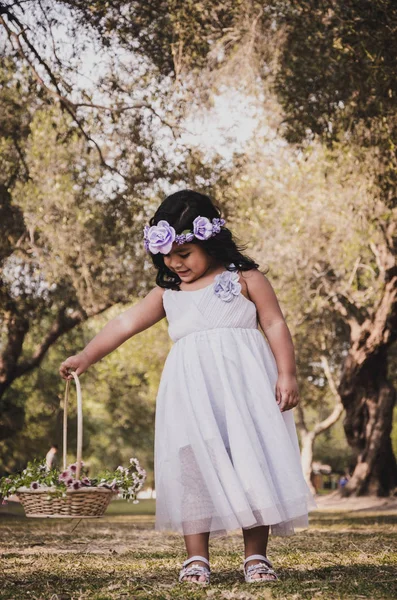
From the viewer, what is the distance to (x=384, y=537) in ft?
26.3

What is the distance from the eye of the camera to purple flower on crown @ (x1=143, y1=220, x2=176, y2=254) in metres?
4.39

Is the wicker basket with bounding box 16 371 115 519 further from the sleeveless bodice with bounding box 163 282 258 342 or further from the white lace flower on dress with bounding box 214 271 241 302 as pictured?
the white lace flower on dress with bounding box 214 271 241 302

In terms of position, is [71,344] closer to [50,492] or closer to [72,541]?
[72,541]

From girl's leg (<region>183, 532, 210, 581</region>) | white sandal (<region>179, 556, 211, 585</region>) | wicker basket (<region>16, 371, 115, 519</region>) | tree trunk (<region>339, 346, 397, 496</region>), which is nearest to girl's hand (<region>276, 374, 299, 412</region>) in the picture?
girl's leg (<region>183, 532, 210, 581</region>)

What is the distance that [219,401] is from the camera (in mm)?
4246

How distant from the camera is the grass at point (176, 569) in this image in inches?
145

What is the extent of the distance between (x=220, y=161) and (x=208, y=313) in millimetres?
8514

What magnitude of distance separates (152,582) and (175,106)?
6.78 metres

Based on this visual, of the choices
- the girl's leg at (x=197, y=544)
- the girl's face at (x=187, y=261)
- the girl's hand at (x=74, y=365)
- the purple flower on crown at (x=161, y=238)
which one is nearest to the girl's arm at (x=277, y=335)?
the girl's face at (x=187, y=261)

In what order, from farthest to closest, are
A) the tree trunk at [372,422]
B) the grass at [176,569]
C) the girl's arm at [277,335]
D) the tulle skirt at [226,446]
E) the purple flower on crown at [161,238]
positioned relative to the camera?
the tree trunk at [372,422]
the purple flower on crown at [161,238]
the girl's arm at [277,335]
the tulle skirt at [226,446]
the grass at [176,569]

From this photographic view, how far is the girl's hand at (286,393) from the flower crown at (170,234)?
0.84m

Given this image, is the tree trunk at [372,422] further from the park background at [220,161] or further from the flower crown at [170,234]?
the flower crown at [170,234]

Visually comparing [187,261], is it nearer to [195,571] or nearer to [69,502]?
[69,502]

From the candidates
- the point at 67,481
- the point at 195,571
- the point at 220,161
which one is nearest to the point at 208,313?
the point at 67,481
